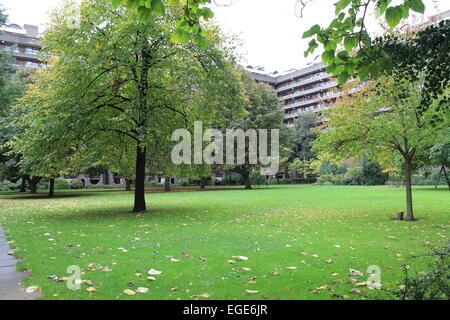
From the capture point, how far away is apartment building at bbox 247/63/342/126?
77750mm

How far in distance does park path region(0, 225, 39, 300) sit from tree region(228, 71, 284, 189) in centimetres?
3202

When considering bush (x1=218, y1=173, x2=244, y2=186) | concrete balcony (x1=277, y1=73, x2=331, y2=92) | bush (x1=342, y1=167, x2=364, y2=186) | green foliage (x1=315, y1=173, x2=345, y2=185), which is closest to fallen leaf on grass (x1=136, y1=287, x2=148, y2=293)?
bush (x1=218, y1=173, x2=244, y2=186)

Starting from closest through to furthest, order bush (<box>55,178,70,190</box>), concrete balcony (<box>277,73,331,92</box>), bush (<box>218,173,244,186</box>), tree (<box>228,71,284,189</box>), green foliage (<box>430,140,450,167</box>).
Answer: green foliage (<box>430,140,450,167</box>)
tree (<box>228,71,284,189</box>)
bush (<box>55,178,70,190</box>)
bush (<box>218,173,244,186</box>)
concrete balcony (<box>277,73,331,92</box>)

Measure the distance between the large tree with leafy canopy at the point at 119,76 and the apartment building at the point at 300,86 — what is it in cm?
6570

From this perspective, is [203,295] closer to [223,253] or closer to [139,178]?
[223,253]

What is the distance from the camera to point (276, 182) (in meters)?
59.5

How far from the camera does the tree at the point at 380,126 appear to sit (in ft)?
34.8

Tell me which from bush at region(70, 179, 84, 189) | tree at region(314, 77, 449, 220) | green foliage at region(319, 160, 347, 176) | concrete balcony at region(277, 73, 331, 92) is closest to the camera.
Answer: tree at region(314, 77, 449, 220)

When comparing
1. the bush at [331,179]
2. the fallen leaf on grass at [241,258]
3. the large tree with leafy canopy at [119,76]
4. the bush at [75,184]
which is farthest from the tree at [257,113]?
the fallen leaf on grass at [241,258]

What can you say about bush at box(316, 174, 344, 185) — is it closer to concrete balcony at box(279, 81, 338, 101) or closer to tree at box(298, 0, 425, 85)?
concrete balcony at box(279, 81, 338, 101)

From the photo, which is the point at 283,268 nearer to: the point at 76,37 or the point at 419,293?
the point at 419,293

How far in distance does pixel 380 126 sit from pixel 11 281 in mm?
10905
